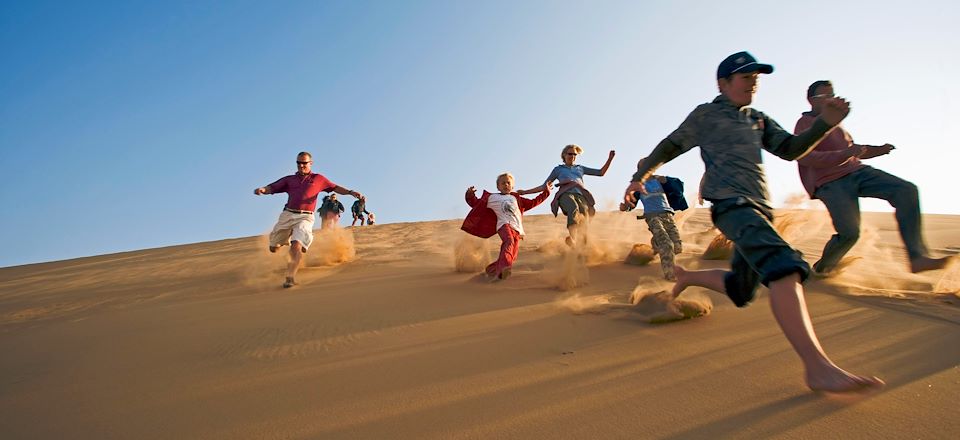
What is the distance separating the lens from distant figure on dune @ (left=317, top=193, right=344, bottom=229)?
11.5m

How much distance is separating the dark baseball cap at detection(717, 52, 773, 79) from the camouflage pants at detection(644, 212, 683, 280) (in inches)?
109

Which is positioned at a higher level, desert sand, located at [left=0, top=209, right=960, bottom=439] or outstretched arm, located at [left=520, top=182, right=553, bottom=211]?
outstretched arm, located at [left=520, top=182, right=553, bottom=211]

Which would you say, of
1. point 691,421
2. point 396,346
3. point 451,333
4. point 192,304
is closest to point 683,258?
point 451,333

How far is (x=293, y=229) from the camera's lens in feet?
21.8

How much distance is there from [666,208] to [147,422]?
5.15 m

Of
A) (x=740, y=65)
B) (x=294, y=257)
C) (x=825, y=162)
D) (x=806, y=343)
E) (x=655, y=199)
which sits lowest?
(x=806, y=343)

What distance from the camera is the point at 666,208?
5.72 metres

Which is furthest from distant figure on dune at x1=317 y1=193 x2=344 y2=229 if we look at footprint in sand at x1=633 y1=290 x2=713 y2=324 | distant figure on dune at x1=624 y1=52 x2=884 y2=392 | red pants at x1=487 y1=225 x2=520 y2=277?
distant figure on dune at x1=624 y1=52 x2=884 y2=392

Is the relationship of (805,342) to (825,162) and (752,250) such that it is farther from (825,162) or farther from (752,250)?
(825,162)

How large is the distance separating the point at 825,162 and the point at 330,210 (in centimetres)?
977

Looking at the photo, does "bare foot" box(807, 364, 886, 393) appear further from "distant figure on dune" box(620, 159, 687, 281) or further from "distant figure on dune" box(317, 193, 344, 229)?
"distant figure on dune" box(317, 193, 344, 229)

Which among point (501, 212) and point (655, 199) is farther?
point (501, 212)

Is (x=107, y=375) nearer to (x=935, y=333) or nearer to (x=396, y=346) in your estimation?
(x=396, y=346)

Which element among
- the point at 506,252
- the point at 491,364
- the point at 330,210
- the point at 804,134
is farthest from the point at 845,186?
the point at 330,210
